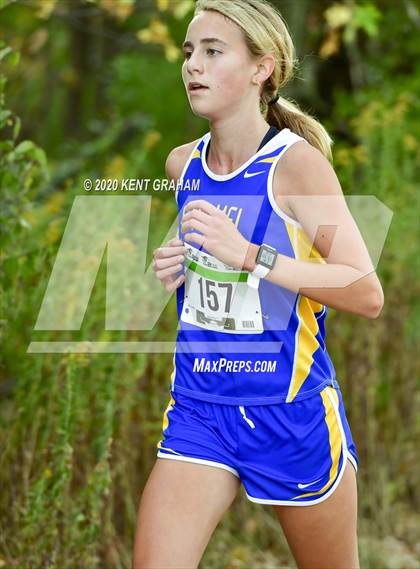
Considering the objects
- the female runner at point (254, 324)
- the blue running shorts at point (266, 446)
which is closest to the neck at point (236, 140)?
the female runner at point (254, 324)

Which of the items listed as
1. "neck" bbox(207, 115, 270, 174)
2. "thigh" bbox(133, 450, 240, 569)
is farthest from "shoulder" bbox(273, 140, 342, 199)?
"thigh" bbox(133, 450, 240, 569)

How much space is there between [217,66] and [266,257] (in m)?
0.57

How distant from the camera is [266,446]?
278cm

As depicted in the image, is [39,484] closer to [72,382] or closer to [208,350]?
[72,382]

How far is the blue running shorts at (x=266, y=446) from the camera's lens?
9.05ft

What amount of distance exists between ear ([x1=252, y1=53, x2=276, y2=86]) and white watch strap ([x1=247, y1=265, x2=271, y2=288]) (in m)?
0.59

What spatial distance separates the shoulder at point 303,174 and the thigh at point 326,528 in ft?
2.56

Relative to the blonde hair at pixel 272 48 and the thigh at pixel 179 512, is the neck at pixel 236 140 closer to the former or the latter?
the blonde hair at pixel 272 48

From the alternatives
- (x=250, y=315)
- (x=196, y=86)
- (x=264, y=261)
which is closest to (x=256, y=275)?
(x=264, y=261)

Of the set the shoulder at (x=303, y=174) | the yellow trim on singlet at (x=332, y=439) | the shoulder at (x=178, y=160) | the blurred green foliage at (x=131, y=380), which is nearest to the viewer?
the shoulder at (x=303, y=174)

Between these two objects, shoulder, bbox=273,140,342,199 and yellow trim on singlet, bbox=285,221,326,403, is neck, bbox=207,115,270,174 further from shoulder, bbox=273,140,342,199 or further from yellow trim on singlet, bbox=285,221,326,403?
yellow trim on singlet, bbox=285,221,326,403

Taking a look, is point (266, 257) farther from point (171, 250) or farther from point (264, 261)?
point (171, 250)

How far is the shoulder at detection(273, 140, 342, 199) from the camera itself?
2.70 m

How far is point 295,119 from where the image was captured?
305cm
